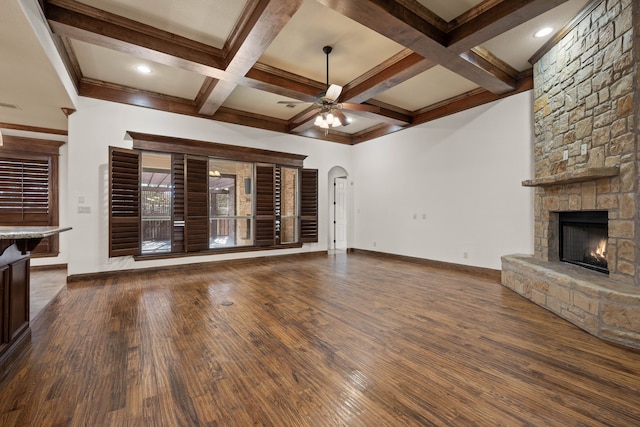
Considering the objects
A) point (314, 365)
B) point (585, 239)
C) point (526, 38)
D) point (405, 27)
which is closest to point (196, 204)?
point (314, 365)

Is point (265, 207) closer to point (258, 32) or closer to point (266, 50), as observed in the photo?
point (266, 50)

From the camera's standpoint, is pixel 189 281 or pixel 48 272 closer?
pixel 189 281

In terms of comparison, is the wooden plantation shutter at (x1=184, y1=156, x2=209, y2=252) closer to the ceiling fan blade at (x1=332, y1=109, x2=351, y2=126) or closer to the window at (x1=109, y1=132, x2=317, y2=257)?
the window at (x1=109, y1=132, x2=317, y2=257)

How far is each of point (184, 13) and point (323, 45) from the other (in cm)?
157

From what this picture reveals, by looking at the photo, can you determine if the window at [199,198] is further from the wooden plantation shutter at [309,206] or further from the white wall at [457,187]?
the white wall at [457,187]

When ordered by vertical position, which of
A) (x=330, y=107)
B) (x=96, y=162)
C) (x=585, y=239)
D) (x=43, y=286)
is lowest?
(x=43, y=286)

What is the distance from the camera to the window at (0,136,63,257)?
5.45m

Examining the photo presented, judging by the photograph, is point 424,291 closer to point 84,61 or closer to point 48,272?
point 84,61

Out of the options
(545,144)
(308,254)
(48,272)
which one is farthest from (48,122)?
(545,144)

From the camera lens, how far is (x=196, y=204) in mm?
5504

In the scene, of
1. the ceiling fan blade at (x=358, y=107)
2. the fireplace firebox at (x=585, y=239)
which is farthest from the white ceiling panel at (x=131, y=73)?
the fireplace firebox at (x=585, y=239)

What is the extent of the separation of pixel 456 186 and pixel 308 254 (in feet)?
11.9

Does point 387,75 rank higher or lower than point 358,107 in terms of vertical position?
higher

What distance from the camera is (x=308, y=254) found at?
7.05 meters
